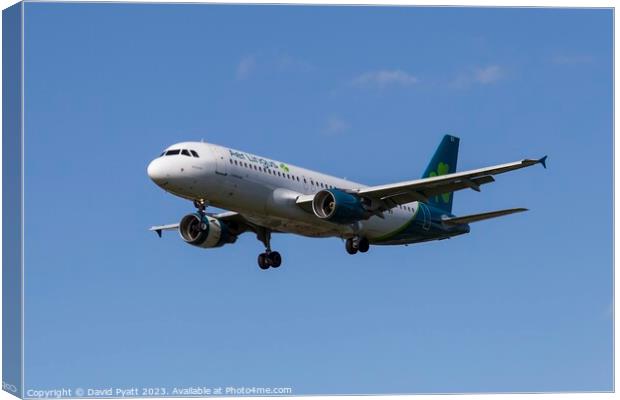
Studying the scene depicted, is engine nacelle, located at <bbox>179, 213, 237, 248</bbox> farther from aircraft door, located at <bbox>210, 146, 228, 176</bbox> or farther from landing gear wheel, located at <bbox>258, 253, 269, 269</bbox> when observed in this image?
aircraft door, located at <bbox>210, 146, 228, 176</bbox>

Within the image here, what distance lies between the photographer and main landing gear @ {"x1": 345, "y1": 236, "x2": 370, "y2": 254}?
54.7 meters

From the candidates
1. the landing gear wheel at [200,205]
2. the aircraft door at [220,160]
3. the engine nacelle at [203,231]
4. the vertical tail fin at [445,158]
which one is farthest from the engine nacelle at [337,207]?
the vertical tail fin at [445,158]

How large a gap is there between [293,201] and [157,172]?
6.06 metres

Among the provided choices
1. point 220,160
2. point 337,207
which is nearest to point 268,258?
point 337,207

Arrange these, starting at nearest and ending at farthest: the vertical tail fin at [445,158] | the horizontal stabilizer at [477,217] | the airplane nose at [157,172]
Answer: the airplane nose at [157,172], the horizontal stabilizer at [477,217], the vertical tail fin at [445,158]

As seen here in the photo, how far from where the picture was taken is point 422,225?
2260 inches

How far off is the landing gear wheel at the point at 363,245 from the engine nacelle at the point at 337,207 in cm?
300

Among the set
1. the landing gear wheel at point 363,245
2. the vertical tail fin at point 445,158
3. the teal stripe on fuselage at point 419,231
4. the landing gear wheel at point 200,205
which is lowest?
the landing gear wheel at point 363,245

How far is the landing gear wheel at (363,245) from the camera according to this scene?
5469cm

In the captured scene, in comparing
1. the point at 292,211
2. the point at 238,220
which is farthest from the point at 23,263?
the point at 238,220

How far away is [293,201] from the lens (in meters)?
51.5

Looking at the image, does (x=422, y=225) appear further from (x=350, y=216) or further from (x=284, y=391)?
(x=284, y=391)

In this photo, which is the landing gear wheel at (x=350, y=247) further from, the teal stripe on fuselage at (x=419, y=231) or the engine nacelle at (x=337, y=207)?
the engine nacelle at (x=337, y=207)

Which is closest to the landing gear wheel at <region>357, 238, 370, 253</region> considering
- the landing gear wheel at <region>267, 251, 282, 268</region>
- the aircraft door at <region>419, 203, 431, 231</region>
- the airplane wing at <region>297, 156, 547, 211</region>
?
the airplane wing at <region>297, 156, 547, 211</region>
